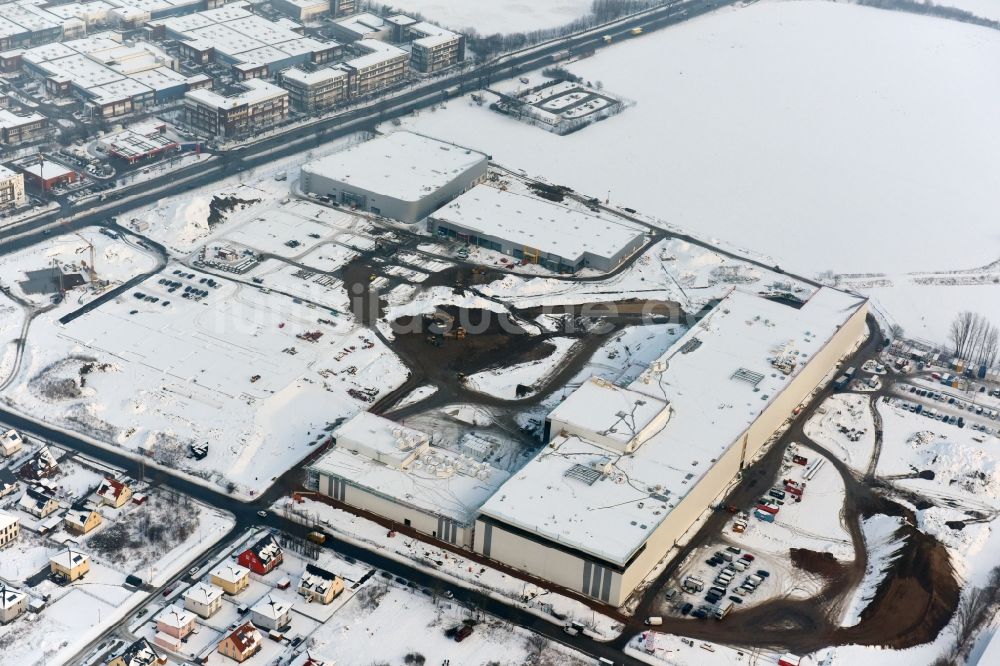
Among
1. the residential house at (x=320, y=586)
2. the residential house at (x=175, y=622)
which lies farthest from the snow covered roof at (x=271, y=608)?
the residential house at (x=175, y=622)

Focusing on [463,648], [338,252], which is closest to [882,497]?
[463,648]

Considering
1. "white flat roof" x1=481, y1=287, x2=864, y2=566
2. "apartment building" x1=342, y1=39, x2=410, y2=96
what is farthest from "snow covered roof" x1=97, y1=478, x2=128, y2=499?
"apartment building" x1=342, y1=39, x2=410, y2=96

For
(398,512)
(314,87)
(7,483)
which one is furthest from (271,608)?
(314,87)

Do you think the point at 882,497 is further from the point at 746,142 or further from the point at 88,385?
the point at 746,142

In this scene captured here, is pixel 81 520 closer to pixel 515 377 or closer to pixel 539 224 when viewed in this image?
pixel 515 377

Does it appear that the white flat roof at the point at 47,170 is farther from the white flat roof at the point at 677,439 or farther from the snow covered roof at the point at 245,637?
the snow covered roof at the point at 245,637

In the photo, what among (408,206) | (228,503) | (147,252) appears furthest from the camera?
(408,206)

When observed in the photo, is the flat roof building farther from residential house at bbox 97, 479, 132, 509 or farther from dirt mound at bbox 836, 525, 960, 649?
residential house at bbox 97, 479, 132, 509
